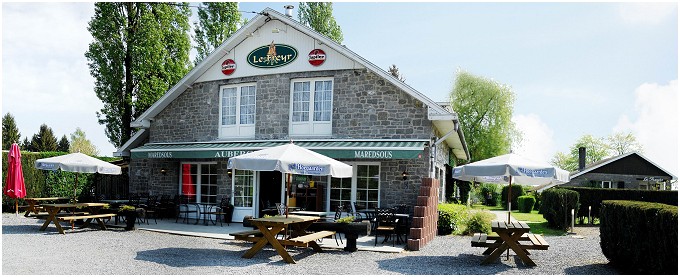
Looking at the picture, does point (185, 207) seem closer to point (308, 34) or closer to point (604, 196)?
point (308, 34)

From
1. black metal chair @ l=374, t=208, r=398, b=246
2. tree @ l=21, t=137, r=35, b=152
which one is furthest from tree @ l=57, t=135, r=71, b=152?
black metal chair @ l=374, t=208, r=398, b=246

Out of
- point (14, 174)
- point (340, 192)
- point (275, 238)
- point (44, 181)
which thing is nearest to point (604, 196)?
point (340, 192)

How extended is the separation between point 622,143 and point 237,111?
63279 millimetres

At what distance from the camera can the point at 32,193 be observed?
21406 millimetres

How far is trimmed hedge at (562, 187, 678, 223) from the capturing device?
2298 cm

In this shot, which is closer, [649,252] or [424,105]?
[649,252]

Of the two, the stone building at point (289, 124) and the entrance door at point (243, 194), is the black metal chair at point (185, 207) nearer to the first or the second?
the stone building at point (289, 124)

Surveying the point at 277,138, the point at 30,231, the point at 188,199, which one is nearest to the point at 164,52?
the point at 188,199

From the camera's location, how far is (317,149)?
15.7 m

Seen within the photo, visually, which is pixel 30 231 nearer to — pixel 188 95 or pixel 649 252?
pixel 188 95

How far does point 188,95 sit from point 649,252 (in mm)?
15683

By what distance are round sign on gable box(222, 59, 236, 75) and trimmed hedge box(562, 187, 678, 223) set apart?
14953mm

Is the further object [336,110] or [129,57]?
[129,57]

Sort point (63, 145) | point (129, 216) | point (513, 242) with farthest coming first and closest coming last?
1. point (63, 145)
2. point (129, 216)
3. point (513, 242)
